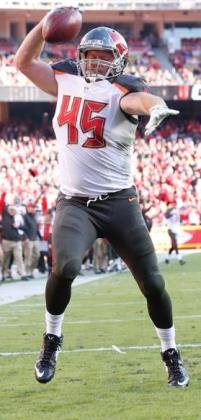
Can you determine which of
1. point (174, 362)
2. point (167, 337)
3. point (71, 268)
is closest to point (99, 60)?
point (71, 268)

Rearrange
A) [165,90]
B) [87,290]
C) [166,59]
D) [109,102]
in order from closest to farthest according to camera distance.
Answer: [109,102] → [87,290] → [165,90] → [166,59]

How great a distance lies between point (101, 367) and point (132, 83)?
2.22 metres

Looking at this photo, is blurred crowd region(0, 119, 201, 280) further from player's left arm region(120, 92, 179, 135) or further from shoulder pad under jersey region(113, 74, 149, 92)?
player's left arm region(120, 92, 179, 135)

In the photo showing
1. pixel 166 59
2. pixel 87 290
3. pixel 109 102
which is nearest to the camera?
pixel 109 102

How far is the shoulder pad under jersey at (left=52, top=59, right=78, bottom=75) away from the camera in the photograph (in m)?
6.34

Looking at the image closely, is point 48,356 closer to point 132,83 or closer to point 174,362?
point 174,362

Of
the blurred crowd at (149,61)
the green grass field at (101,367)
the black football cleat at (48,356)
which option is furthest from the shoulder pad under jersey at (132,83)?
the blurred crowd at (149,61)

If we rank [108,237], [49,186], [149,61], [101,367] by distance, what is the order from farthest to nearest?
1. [149,61]
2. [49,186]
3. [101,367]
4. [108,237]

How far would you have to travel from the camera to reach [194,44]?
45062 millimetres

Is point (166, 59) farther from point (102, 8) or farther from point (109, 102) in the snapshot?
point (109, 102)

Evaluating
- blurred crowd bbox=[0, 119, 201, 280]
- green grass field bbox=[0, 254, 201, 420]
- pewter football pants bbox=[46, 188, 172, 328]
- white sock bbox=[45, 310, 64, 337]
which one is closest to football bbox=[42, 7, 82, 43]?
pewter football pants bbox=[46, 188, 172, 328]

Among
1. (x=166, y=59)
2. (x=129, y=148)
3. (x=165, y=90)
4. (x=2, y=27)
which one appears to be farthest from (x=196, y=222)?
(x=129, y=148)

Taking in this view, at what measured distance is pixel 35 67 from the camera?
21.0 feet

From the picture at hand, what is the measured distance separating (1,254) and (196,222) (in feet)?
38.2
